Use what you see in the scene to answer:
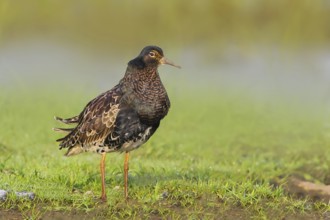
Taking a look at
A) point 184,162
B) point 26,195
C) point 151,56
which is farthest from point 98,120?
point 184,162

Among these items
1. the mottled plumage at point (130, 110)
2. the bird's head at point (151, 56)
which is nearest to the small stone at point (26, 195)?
the mottled plumage at point (130, 110)

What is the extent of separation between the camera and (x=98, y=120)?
950cm

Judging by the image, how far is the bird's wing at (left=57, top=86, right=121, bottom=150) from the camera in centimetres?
939

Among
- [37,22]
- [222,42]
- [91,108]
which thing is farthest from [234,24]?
[91,108]

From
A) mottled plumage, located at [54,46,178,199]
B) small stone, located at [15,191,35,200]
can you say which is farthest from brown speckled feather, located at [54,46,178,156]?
small stone, located at [15,191,35,200]

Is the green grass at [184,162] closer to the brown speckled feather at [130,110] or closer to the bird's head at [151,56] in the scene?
the brown speckled feather at [130,110]

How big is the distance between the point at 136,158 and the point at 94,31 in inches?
473

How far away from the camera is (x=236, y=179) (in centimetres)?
1203

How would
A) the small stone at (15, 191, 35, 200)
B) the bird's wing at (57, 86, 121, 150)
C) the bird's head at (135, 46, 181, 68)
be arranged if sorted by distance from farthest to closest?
the bird's head at (135, 46, 181, 68)
the bird's wing at (57, 86, 121, 150)
the small stone at (15, 191, 35, 200)

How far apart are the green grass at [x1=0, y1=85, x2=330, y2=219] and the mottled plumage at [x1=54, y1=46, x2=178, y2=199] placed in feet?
2.08

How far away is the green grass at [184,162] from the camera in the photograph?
30.5ft

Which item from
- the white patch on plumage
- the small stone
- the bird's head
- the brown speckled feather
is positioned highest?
the bird's head

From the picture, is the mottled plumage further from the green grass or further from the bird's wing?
the green grass

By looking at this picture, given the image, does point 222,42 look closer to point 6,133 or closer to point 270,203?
point 6,133
